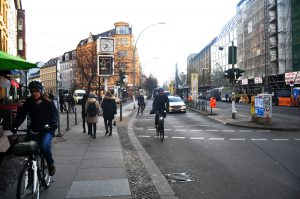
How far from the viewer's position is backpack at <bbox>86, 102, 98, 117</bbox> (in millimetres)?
12633

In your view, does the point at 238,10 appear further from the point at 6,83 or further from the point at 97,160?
the point at 97,160

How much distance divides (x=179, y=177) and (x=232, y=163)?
1.81 m

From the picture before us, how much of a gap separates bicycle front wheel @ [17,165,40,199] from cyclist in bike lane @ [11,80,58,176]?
0.84 meters

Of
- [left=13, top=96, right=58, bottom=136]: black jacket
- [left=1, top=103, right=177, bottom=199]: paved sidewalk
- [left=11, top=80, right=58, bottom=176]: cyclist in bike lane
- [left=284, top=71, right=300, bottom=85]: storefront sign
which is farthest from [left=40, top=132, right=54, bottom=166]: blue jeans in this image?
[left=284, top=71, right=300, bottom=85]: storefront sign

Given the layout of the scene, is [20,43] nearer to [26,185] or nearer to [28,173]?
[28,173]

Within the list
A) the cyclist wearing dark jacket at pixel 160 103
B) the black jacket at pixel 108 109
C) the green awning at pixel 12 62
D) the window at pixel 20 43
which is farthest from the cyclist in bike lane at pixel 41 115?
the window at pixel 20 43

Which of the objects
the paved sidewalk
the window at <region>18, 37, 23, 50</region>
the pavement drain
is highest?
the window at <region>18, 37, 23, 50</region>

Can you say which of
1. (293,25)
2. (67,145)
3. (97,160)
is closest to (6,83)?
(67,145)

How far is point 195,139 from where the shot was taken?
12.5 metres

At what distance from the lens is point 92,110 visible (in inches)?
500

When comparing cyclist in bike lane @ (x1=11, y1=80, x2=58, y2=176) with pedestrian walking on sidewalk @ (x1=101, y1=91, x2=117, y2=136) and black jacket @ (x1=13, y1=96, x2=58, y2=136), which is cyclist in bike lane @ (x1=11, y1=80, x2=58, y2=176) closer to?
black jacket @ (x1=13, y1=96, x2=58, y2=136)

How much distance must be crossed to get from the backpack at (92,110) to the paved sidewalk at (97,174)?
75.8 inches

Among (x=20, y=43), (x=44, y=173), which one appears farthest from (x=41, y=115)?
(x=20, y=43)

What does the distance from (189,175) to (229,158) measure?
2.10 meters
